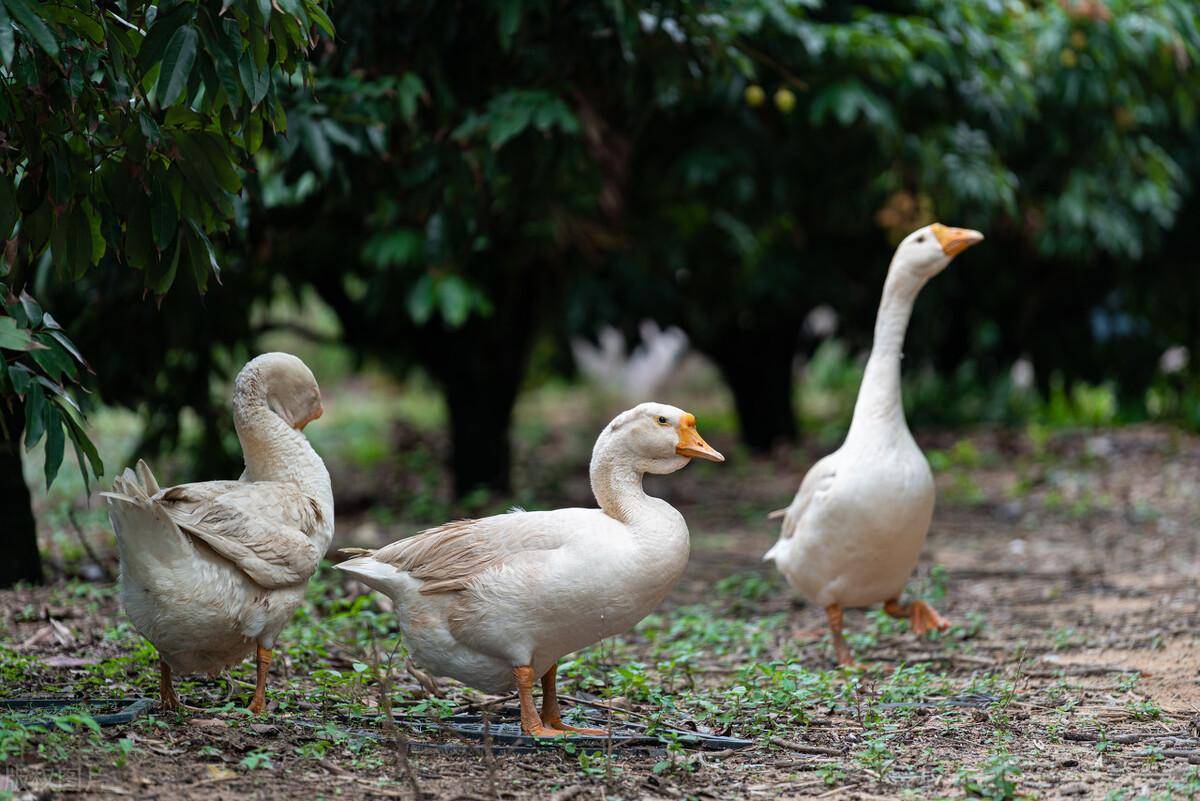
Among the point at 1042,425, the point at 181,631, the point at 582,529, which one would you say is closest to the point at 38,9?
the point at 181,631

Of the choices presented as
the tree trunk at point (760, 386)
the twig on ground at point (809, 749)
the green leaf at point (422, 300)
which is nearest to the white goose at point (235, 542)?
the twig on ground at point (809, 749)

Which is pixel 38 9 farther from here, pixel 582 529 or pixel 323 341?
pixel 323 341

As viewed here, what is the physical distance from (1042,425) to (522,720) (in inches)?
397

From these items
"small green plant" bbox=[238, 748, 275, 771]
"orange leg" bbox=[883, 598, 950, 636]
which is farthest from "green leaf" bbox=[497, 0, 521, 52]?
"small green plant" bbox=[238, 748, 275, 771]

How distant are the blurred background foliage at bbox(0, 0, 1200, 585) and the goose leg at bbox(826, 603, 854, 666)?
2418 mm

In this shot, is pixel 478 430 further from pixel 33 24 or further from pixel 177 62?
pixel 33 24

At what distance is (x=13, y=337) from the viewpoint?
3.22 m

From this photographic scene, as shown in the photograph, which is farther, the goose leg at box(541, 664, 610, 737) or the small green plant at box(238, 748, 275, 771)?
the goose leg at box(541, 664, 610, 737)

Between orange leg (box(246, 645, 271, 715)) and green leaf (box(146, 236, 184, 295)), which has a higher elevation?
green leaf (box(146, 236, 184, 295))

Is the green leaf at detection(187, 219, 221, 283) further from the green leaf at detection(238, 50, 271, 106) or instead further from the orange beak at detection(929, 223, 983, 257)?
the orange beak at detection(929, 223, 983, 257)

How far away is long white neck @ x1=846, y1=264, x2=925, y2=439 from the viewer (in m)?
5.45

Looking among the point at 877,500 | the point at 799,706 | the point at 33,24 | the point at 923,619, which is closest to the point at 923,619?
the point at 923,619

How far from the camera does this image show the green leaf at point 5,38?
290 centimetres

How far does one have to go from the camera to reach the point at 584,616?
12.7 feet
